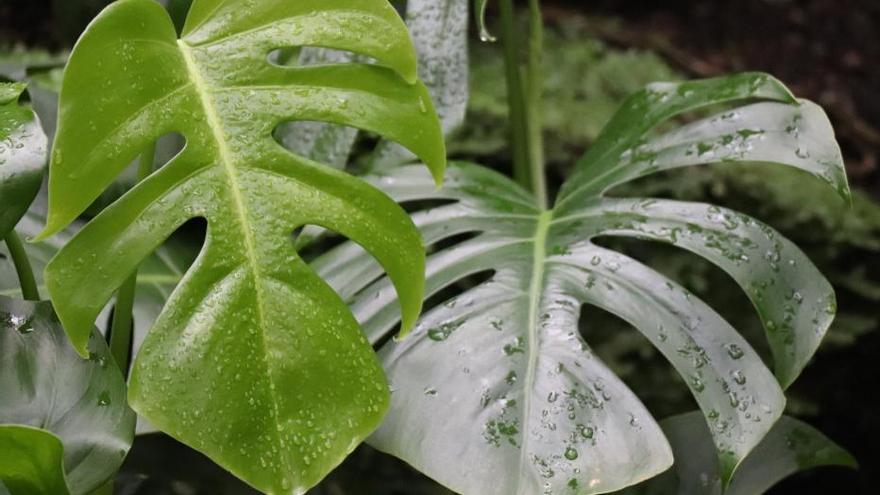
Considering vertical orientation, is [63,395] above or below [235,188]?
below

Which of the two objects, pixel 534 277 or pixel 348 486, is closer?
pixel 534 277

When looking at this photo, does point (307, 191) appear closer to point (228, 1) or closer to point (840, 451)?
point (228, 1)

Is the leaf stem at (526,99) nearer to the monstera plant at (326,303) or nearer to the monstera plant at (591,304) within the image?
the monstera plant at (591,304)

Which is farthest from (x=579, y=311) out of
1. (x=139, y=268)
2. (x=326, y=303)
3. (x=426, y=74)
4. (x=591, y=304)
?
(x=139, y=268)

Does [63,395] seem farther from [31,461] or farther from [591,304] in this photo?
[591,304]

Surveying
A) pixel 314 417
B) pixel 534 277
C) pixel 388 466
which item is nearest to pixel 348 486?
pixel 388 466

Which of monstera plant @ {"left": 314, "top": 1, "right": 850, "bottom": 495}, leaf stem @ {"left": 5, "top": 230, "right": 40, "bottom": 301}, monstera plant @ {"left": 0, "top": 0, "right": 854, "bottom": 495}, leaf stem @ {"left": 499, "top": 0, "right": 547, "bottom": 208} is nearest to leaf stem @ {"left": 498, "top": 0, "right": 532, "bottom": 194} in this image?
leaf stem @ {"left": 499, "top": 0, "right": 547, "bottom": 208}

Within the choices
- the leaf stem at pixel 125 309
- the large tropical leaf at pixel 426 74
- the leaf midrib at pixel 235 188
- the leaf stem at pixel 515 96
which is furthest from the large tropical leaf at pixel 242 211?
the leaf stem at pixel 515 96
